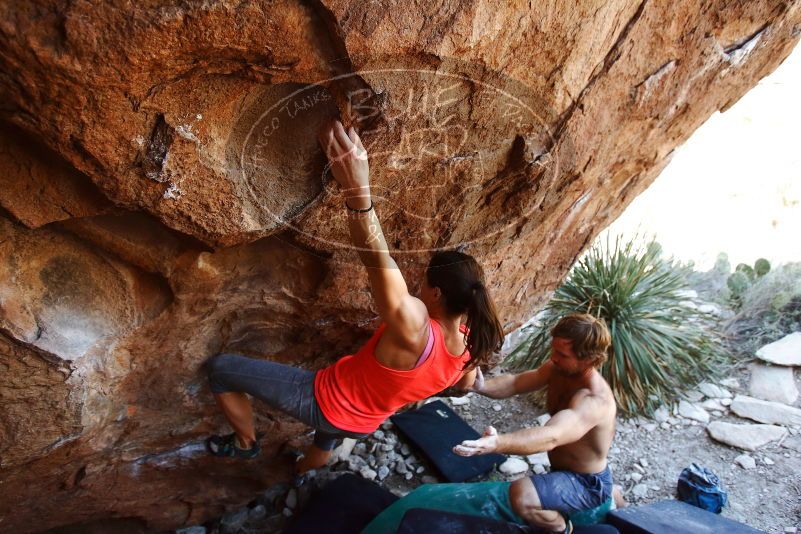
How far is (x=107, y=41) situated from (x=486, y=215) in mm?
1933

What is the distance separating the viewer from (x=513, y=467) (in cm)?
471

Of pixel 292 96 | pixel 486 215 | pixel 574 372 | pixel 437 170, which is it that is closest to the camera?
pixel 292 96

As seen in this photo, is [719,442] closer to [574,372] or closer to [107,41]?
[574,372]

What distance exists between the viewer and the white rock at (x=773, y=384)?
5.57 metres

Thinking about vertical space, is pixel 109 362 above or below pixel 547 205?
below

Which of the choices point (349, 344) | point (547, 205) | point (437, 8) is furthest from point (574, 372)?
point (437, 8)

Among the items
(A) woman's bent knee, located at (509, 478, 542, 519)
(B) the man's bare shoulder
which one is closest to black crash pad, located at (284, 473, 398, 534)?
(A) woman's bent knee, located at (509, 478, 542, 519)

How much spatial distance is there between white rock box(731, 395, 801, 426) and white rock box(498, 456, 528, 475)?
7.37 feet

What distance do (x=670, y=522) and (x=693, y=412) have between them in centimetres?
251

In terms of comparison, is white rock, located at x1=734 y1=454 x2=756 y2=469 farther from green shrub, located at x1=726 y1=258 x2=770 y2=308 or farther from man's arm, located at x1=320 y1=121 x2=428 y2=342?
man's arm, located at x1=320 y1=121 x2=428 y2=342

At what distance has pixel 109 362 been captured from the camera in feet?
8.85

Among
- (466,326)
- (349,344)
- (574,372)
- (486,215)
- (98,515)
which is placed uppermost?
(486,215)

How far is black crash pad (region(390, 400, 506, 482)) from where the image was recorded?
4516 mm

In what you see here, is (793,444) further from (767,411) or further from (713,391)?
(713,391)
